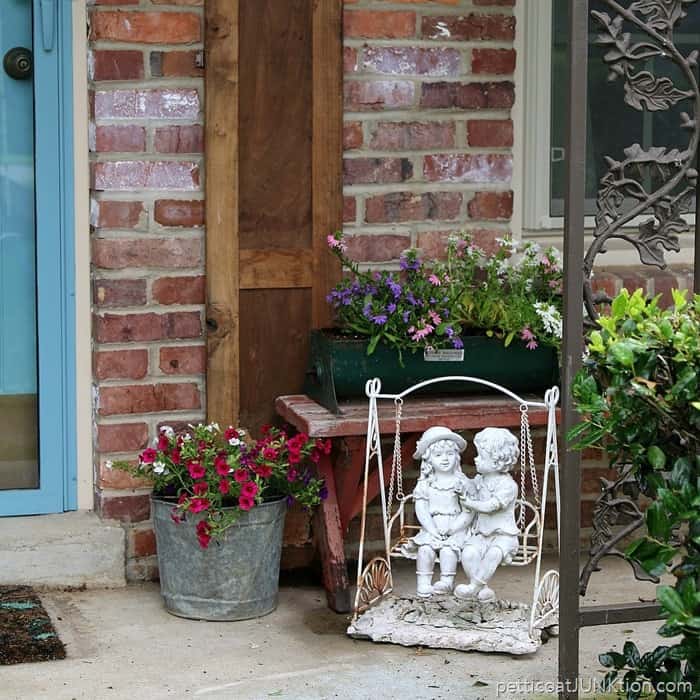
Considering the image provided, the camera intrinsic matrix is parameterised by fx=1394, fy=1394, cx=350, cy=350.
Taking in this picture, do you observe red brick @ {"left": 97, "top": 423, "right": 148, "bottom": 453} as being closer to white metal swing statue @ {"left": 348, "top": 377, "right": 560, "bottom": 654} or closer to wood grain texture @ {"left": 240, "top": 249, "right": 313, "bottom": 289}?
wood grain texture @ {"left": 240, "top": 249, "right": 313, "bottom": 289}

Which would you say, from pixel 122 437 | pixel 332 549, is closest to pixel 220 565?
pixel 332 549

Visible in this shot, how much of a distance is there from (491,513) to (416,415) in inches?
16.5

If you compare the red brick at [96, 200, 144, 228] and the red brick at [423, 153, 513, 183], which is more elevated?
the red brick at [423, 153, 513, 183]

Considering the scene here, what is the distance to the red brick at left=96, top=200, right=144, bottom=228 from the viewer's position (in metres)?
4.29

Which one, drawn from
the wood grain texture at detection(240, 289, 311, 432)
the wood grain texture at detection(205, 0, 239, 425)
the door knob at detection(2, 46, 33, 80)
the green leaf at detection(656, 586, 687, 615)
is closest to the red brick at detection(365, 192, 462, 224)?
the wood grain texture at detection(240, 289, 311, 432)

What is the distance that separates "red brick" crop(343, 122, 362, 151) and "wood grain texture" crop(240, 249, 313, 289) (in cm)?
37

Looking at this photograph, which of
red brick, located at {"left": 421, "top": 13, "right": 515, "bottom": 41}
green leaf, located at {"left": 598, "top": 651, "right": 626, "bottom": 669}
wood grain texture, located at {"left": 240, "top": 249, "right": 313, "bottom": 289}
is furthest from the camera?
red brick, located at {"left": 421, "top": 13, "right": 515, "bottom": 41}

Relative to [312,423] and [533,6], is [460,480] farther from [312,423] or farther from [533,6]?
[533,6]

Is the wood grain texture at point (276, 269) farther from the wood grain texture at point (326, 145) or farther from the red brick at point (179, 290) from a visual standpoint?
the red brick at point (179, 290)

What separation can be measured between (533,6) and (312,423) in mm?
1617

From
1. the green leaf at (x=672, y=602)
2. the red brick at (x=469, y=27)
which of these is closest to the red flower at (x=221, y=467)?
the red brick at (x=469, y=27)

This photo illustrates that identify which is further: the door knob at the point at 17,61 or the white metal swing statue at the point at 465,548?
the door knob at the point at 17,61

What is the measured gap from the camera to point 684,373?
2.70 meters

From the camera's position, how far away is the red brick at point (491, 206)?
15.1 ft
